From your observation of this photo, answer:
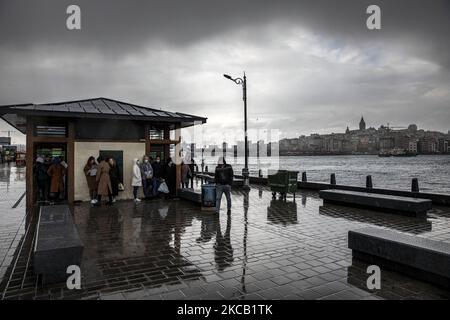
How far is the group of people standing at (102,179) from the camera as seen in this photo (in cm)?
1225

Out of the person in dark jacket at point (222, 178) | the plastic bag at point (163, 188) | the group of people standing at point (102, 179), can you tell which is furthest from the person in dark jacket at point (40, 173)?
the person in dark jacket at point (222, 178)

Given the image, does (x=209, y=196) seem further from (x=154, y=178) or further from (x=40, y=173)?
(x=40, y=173)

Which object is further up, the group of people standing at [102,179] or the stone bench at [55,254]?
the group of people standing at [102,179]

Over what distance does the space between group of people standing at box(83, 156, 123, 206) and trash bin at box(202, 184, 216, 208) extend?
153 inches

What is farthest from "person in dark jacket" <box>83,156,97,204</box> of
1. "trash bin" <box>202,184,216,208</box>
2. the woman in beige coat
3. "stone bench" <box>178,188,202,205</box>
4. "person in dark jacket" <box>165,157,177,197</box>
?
"trash bin" <box>202,184,216,208</box>

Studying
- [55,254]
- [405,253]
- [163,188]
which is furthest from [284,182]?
[55,254]

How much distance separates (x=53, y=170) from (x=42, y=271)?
8.94m

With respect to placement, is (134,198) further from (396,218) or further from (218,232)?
(396,218)

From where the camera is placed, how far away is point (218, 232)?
321 inches

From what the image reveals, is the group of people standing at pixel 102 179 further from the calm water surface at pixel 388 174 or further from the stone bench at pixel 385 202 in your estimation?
the calm water surface at pixel 388 174

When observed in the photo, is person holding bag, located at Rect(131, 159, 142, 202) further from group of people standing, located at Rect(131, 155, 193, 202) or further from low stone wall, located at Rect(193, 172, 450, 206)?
low stone wall, located at Rect(193, 172, 450, 206)

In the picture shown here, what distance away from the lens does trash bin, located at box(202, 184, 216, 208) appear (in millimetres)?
11094

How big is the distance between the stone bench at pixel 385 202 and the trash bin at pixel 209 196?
4.72 metres
